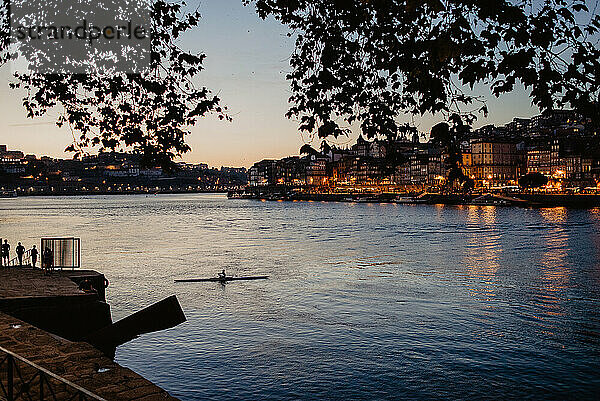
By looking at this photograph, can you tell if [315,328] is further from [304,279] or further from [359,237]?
[359,237]

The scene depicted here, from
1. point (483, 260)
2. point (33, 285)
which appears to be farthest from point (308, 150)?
point (483, 260)

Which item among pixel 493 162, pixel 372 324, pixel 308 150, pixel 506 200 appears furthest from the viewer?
pixel 493 162

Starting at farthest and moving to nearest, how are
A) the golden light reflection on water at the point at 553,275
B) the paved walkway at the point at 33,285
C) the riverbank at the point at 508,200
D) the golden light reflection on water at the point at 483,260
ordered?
the riverbank at the point at 508,200
the golden light reflection on water at the point at 483,260
the golden light reflection on water at the point at 553,275
the paved walkway at the point at 33,285

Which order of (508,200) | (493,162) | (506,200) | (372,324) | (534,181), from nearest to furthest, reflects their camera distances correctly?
1. (372,324)
2. (508,200)
3. (506,200)
4. (534,181)
5. (493,162)

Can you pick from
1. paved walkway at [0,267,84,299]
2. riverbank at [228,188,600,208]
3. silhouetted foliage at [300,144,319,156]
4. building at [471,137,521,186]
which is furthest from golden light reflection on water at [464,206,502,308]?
building at [471,137,521,186]

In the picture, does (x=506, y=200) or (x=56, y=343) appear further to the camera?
(x=506, y=200)

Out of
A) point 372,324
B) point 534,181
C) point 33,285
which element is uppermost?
point 534,181

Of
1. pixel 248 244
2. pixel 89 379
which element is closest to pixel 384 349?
pixel 89 379

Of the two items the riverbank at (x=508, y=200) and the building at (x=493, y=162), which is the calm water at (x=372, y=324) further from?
the building at (x=493, y=162)

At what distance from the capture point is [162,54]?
735 cm

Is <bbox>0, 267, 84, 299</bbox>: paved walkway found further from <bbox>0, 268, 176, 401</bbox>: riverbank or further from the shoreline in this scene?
the shoreline

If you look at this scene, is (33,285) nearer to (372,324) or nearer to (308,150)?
(372,324)

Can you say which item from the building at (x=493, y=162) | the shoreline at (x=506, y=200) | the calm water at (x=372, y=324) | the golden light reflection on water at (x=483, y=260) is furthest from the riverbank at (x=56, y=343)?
the building at (x=493, y=162)

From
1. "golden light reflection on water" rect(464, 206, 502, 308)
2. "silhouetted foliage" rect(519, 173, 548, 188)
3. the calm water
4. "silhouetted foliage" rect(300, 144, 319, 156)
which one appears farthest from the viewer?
"silhouetted foliage" rect(519, 173, 548, 188)
